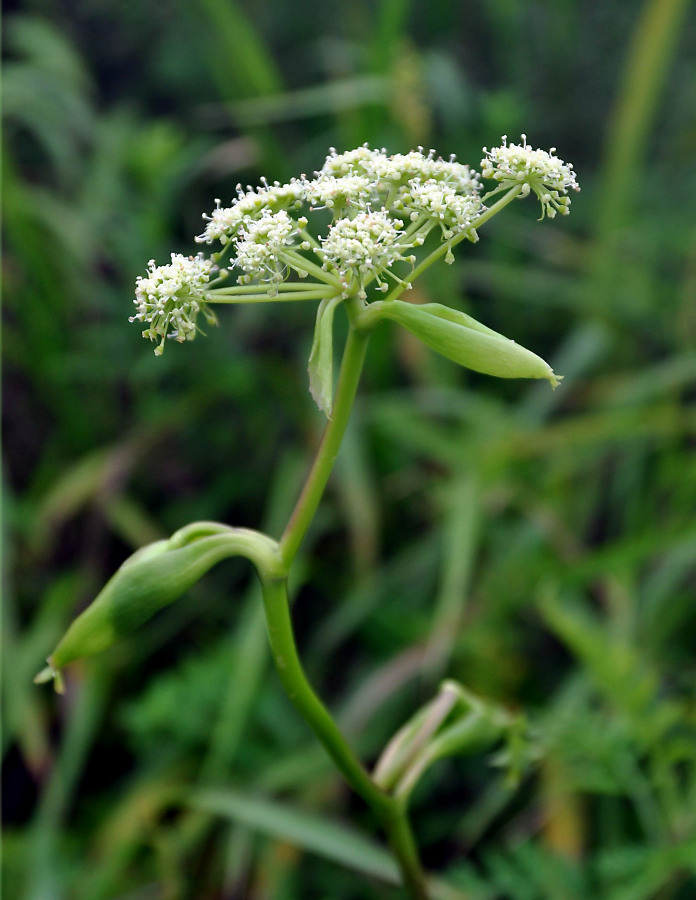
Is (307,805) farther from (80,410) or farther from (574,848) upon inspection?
(80,410)

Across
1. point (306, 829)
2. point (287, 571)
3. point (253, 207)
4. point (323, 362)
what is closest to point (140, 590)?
point (287, 571)

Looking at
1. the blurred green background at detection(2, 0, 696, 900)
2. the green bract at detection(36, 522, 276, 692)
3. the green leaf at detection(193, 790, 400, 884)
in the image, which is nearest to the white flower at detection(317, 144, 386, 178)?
the green bract at detection(36, 522, 276, 692)

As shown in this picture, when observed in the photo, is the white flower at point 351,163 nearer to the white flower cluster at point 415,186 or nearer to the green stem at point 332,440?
the white flower cluster at point 415,186

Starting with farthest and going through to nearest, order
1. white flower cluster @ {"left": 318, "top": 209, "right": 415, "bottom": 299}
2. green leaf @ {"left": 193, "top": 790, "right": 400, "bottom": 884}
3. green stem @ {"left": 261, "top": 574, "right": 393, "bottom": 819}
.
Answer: green leaf @ {"left": 193, "top": 790, "right": 400, "bottom": 884} < green stem @ {"left": 261, "top": 574, "right": 393, "bottom": 819} < white flower cluster @ {"left": 318, "top": 209, "right": 415, "bottom": 299}

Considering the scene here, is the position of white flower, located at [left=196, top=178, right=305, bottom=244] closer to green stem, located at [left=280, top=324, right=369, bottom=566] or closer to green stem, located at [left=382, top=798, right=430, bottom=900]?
green stem, located at [left=280, top=324, right=369, bottom=566]

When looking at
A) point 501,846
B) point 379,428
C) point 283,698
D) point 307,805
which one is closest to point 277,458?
point 379,428

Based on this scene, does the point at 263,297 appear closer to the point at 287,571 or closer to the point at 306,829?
the point at 287,571

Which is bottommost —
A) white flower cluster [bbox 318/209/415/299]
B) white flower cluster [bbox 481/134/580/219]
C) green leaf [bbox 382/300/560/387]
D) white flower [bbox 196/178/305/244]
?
green leaf [bbox 382/300/560/387]
